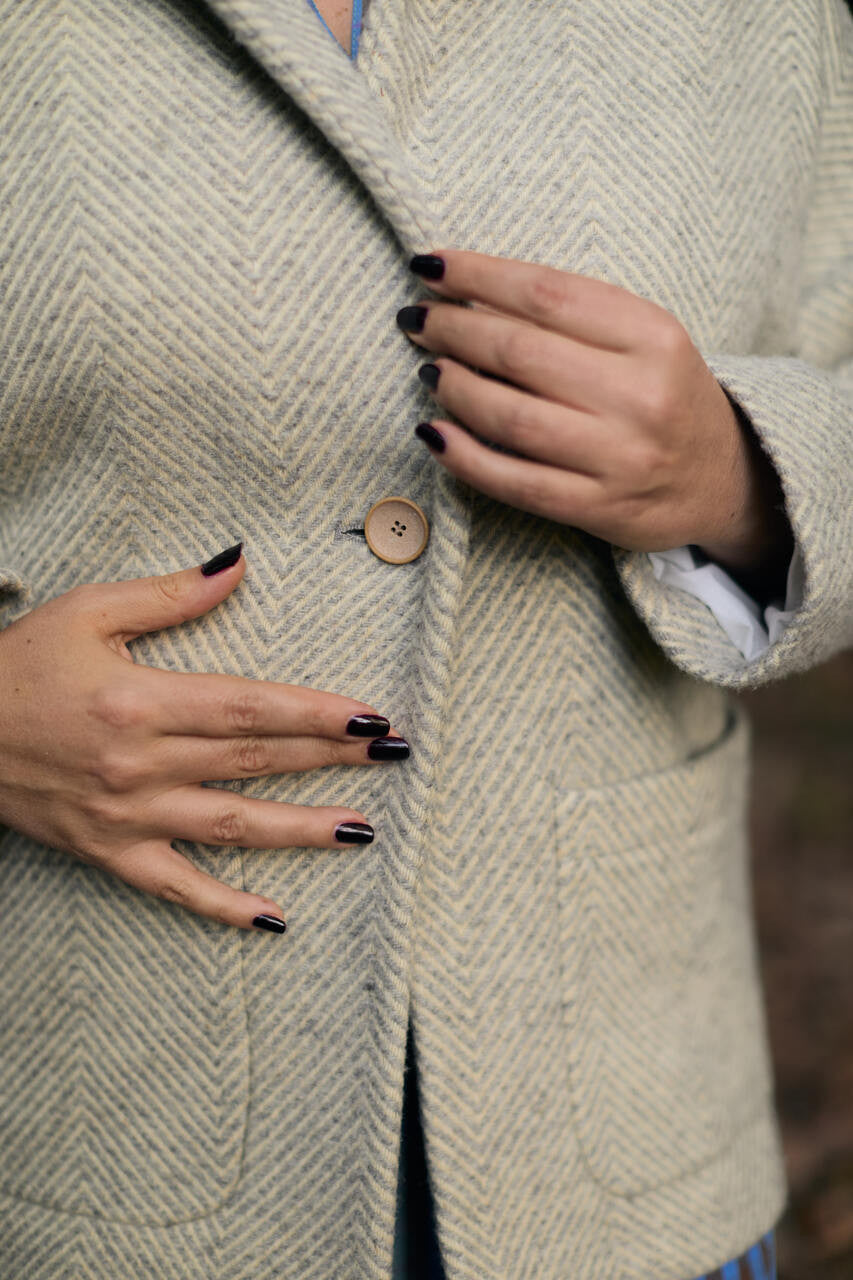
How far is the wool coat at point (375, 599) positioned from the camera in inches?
26.6

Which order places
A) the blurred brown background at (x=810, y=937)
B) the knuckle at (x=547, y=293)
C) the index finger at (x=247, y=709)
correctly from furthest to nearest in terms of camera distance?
the blurred brown background at (x=810, y=937) → the index finger at (x=247, y=709) → the knuckle at (x=547, y=293)

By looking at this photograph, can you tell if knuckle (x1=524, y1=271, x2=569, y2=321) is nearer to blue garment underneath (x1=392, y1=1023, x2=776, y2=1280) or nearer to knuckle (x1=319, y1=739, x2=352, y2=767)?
knuckle (x1=319, y1=739, x2=352, y2=767)

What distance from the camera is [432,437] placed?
0.64 meters

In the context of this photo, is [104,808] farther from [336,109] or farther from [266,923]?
[336,109]

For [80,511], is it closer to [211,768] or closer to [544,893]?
[211,768]

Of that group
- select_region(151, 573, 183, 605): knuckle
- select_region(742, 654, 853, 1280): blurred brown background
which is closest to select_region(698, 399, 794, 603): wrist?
select_region(151, 573, 183, 605): knuckle

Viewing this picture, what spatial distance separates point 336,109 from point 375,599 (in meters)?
0.32

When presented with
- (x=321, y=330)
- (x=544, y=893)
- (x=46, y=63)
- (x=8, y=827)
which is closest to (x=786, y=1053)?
(x=544, y=893)

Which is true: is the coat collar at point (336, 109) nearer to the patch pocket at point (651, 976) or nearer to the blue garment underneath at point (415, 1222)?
the patch pocket at point (651, 976)

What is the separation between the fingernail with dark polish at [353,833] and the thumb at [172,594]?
0.18 metres

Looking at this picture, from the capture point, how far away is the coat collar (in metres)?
0.64

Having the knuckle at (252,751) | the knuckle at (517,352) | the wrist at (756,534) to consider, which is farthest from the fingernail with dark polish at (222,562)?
the wrist at (756,534)

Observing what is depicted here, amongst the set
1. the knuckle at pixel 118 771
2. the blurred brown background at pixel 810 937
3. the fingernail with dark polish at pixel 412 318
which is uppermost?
the fingernail with dark polish at pixel 412 318

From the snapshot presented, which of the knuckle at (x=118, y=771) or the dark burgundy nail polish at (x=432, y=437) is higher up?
the dark burgundy nail polish at (x=432, y=437)
